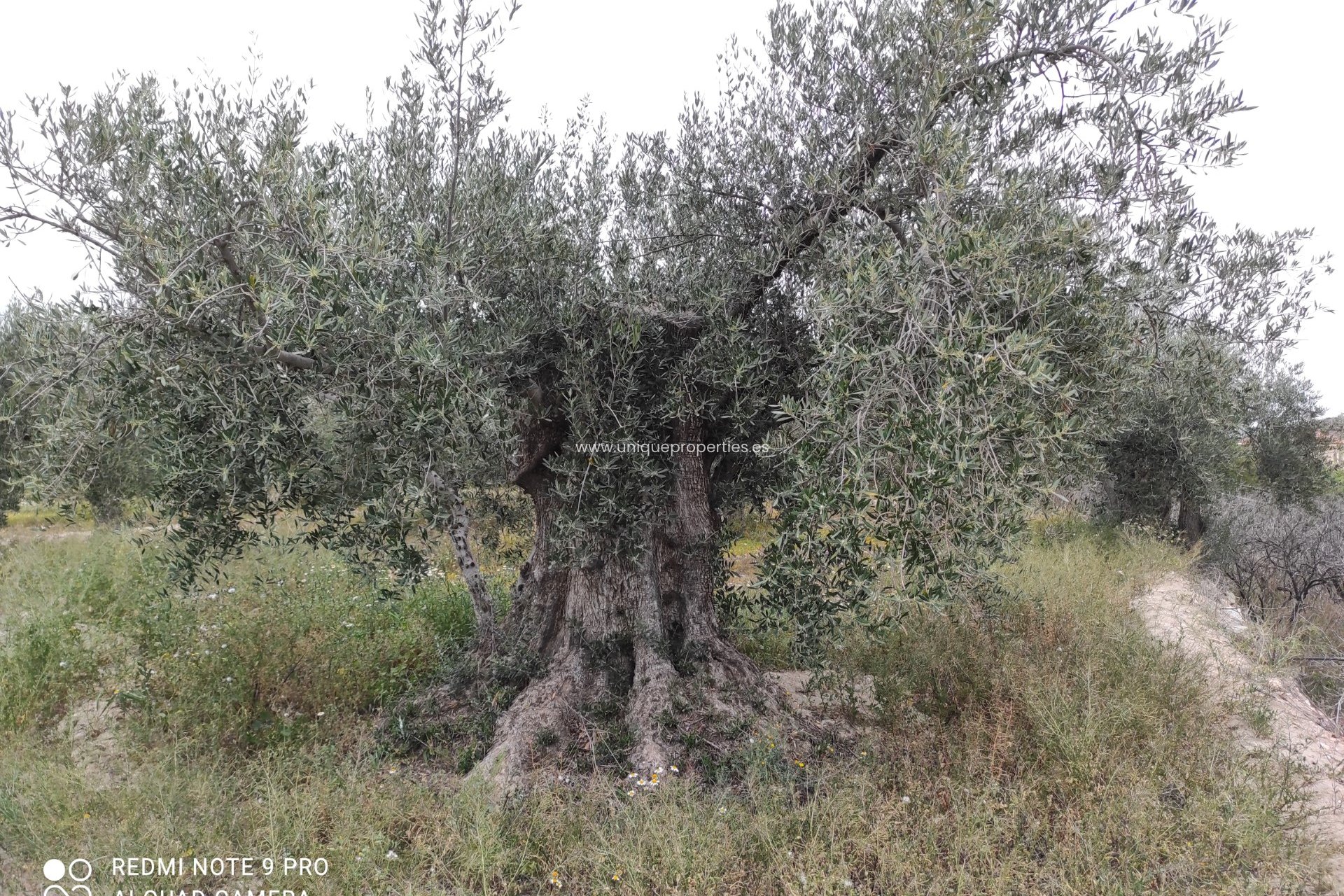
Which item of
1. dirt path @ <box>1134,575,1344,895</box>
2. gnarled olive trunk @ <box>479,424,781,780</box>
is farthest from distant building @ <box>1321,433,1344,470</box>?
gnarled olive trunk @ <box>479,424,781,780</box>

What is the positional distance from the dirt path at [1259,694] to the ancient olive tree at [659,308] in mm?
3722

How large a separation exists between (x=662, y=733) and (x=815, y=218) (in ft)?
14.2

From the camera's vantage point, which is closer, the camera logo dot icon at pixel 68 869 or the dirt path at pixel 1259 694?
the camera logo dot icon at pixel 68 869

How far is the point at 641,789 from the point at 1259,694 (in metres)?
6.61

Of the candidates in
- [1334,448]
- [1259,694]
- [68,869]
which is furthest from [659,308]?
[1334,448]

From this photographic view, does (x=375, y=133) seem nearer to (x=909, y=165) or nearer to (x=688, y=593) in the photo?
(x=909, y=165)

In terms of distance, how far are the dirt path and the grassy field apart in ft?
1.06

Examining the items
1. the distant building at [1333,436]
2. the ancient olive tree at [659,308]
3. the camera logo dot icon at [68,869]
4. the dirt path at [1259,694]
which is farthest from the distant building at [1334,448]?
the camera logo dot icon at [68,869]

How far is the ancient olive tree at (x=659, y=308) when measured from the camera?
160 inches

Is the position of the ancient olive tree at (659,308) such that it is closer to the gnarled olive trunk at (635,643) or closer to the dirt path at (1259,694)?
the gnarled olive trunk at (635,643)

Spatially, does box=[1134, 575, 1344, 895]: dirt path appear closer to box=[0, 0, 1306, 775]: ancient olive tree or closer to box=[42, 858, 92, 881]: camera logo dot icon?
box=[0, 0, 1306, 775]: ancient olive tree

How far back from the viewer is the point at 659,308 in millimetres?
5293

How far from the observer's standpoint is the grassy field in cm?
425

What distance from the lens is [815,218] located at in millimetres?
5273
